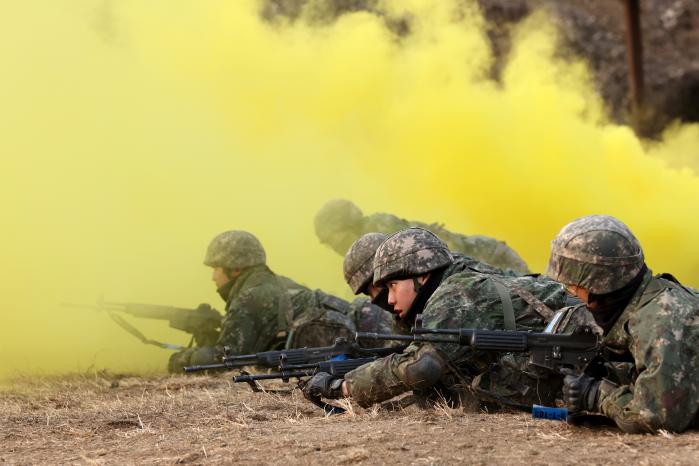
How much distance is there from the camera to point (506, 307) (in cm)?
631

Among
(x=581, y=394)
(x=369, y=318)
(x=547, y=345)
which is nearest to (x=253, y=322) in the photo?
(x=369, y=318)

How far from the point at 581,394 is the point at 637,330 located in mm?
393

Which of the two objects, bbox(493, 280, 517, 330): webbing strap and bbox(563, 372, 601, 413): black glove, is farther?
bbox(493, 280, 517, 330): webbing strap

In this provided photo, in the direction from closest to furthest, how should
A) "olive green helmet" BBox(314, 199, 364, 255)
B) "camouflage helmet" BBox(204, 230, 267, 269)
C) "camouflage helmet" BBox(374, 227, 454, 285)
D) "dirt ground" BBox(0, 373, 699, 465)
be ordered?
"dirt ground" BBox(0, 373, 699, 465) < "camouflage helmet" BBox(374, 227, 454, 285) < "camouflage helmet" BBox(204, 230, 267, 269) < "olive green helmet" BBox(314, 199, 364, 255)

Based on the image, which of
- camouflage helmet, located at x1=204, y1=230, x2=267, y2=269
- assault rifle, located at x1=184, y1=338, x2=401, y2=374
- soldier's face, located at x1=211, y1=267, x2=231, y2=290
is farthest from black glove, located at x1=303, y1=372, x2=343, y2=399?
soldier's face, located at x1=211, y1=267, x2=231, y2=290

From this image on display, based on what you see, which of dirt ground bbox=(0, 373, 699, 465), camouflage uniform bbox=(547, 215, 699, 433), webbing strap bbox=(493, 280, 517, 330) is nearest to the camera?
dirt ground bbox=(0, 373, 699, 465)

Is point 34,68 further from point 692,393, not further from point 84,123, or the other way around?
point 692,393

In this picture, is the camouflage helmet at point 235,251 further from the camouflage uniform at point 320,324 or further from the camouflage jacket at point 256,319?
the camouflage uniform at point 320,324

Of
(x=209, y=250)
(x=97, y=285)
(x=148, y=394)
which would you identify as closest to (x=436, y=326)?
(x=148, y=394)

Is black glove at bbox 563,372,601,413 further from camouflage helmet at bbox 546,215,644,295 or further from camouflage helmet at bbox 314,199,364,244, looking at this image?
camouflage helmet at bbox 314,199,364,244

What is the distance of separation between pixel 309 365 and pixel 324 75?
9.79 meters

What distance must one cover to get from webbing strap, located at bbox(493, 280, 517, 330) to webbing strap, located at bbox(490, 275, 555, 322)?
7cm

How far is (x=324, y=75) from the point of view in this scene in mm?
16562

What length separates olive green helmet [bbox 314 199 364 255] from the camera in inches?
489
